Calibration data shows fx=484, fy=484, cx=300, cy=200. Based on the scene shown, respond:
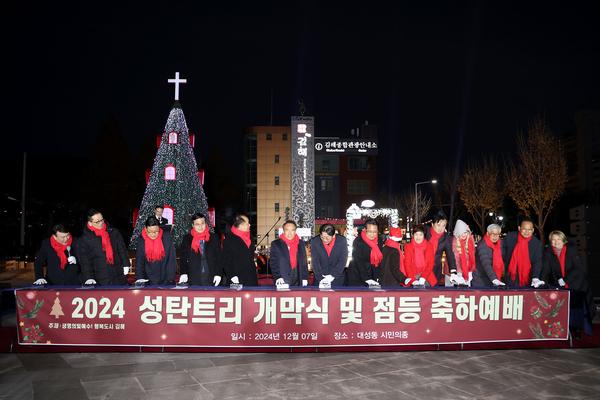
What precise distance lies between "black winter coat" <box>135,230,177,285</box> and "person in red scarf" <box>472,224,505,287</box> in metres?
4.61

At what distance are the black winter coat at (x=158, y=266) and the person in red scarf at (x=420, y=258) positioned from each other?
3574 mm

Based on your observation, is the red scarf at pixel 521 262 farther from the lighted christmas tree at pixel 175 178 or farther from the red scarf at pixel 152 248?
the lighted christmas tree at pixel 175 178

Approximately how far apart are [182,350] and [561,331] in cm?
505

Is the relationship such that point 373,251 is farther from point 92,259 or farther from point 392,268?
point 92,259

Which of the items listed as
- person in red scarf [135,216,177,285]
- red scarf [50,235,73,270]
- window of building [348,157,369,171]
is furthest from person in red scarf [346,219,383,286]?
window of building [348,157,369,171]

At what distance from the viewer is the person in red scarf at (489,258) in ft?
24.2

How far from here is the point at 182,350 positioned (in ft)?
20.5

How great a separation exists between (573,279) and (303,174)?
27.4 m

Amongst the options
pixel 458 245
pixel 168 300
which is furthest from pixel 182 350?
pixel 458 245

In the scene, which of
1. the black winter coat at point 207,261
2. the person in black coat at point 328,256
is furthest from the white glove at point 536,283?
the black winter coat at point 207,261

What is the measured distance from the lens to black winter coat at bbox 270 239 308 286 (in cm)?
697

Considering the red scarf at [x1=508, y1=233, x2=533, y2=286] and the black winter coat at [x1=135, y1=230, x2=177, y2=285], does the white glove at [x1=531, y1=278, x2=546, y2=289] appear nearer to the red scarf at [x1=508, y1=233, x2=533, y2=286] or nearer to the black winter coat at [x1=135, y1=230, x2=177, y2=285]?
the red scarf at [x1=508, y1=233, x2=533, y2=286]

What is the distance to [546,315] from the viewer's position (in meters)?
6.48

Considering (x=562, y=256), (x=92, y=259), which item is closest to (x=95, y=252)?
(x=92, y=259)
